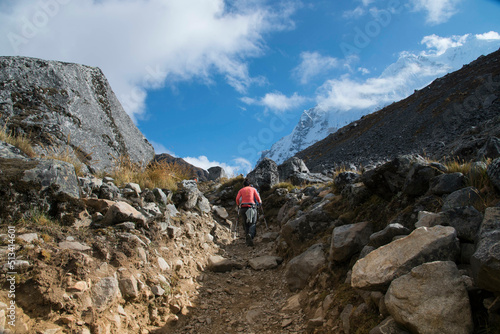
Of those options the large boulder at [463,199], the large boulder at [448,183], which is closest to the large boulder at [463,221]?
the large boulder at [463,199]

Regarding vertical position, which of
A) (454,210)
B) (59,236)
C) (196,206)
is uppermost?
(196,206)

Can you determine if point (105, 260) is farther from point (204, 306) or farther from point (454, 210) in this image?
point (454, 210)

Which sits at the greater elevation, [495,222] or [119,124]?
[119,124]

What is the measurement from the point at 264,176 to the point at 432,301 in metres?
10.0

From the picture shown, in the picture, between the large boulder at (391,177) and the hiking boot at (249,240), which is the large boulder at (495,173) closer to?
the large boulder at (391,177)

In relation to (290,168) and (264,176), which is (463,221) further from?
(290,168)

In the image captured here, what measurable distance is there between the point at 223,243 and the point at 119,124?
4463 millimetres

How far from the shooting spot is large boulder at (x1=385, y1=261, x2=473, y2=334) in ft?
6.07

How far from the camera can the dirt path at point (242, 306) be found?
12.0ft

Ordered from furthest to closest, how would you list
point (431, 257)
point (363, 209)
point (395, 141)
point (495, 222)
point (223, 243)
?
point (395, 141), point (223, 243), point (363, 209), point (431, 257), point (495, 222)

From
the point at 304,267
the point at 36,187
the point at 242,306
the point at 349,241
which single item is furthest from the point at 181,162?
the point at 349,241

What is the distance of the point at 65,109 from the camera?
6715 millimetres

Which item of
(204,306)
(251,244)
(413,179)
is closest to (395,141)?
(251,244)

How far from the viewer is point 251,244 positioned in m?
7.68
